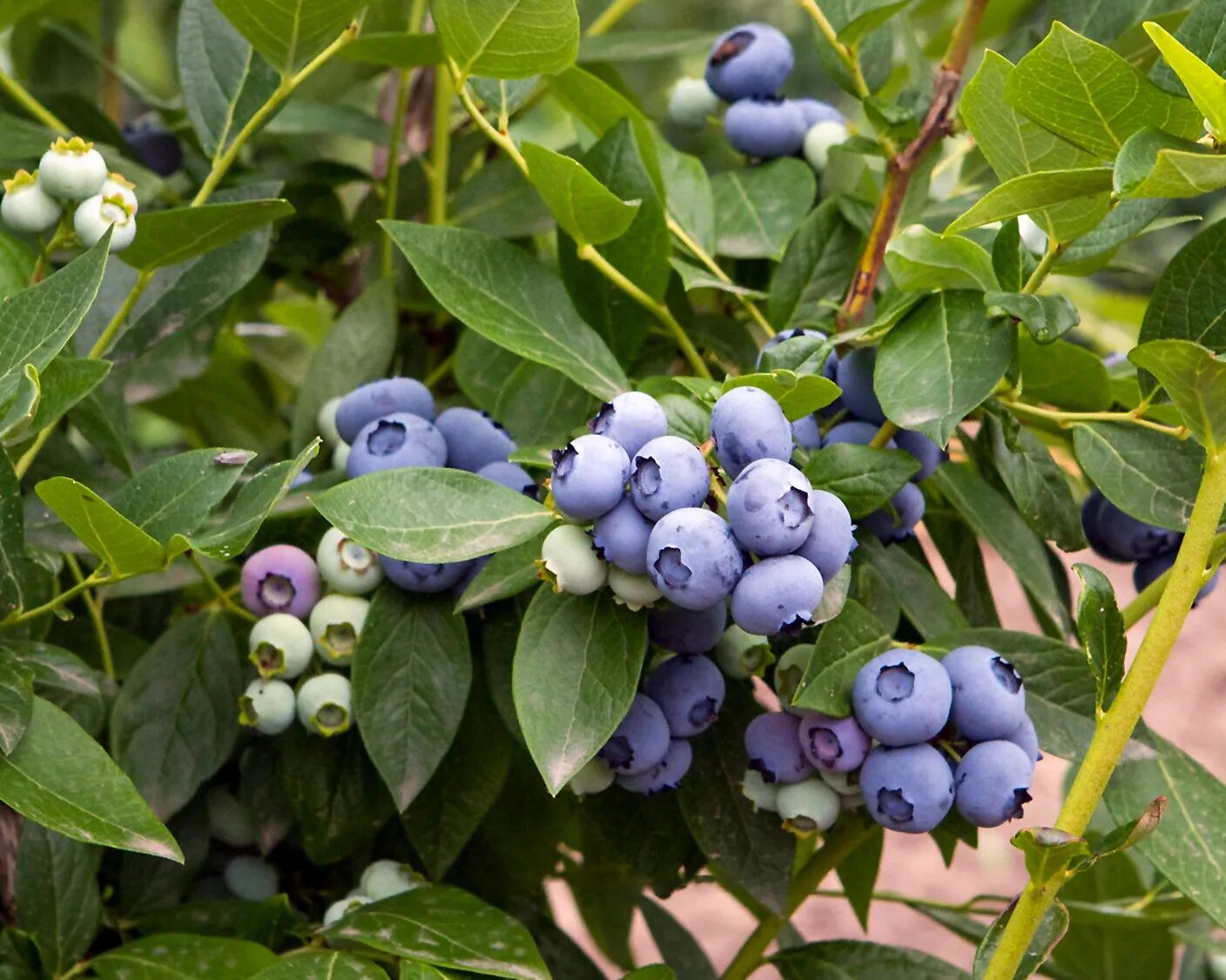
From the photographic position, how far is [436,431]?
2.49 ft

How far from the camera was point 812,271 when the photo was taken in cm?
83

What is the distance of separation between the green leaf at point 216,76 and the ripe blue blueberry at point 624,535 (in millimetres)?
428

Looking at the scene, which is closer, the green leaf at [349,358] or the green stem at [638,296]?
the green stem at [638,296]

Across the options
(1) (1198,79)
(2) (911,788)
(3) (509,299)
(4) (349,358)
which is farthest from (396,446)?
(1) (1198,79)

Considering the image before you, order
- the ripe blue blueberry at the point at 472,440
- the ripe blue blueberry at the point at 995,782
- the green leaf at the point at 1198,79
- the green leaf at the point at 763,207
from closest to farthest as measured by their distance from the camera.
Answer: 1. the green leaf at the point at 1198,79
2. the ripe blue blueberry at the point at 995,782
3. the ripe blue blueberry at the point at 472,440
4. the green leaf at the point at 763,207

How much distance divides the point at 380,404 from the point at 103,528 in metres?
0.20

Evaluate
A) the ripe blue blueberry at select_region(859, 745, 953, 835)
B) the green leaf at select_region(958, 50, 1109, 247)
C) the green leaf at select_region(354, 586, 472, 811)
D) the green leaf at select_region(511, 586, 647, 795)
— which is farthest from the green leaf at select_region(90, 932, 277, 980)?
the green leaf at select_region(958, 50, 1109, 247)

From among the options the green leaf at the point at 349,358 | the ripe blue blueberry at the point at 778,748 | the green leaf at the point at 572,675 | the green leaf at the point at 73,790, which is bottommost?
the ripe blue blueberry at the point at 778,748

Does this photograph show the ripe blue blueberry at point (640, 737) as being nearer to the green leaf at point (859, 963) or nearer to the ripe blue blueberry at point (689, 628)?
the ripe blue blueberry at point (689, 628)

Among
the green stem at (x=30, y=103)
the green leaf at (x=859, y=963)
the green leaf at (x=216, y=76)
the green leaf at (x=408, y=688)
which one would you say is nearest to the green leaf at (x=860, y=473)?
the green leaf at (x=408, y=688)

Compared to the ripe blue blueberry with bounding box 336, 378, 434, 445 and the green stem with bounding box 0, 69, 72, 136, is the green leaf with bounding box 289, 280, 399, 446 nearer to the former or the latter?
the ripe blue blueberry with bounding box 336, 378, 434, 445

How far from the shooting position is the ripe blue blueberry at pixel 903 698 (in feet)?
2.16

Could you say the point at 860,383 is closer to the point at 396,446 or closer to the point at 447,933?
the point at 396,446

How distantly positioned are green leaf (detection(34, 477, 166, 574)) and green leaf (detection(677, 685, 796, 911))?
0.31 metres
